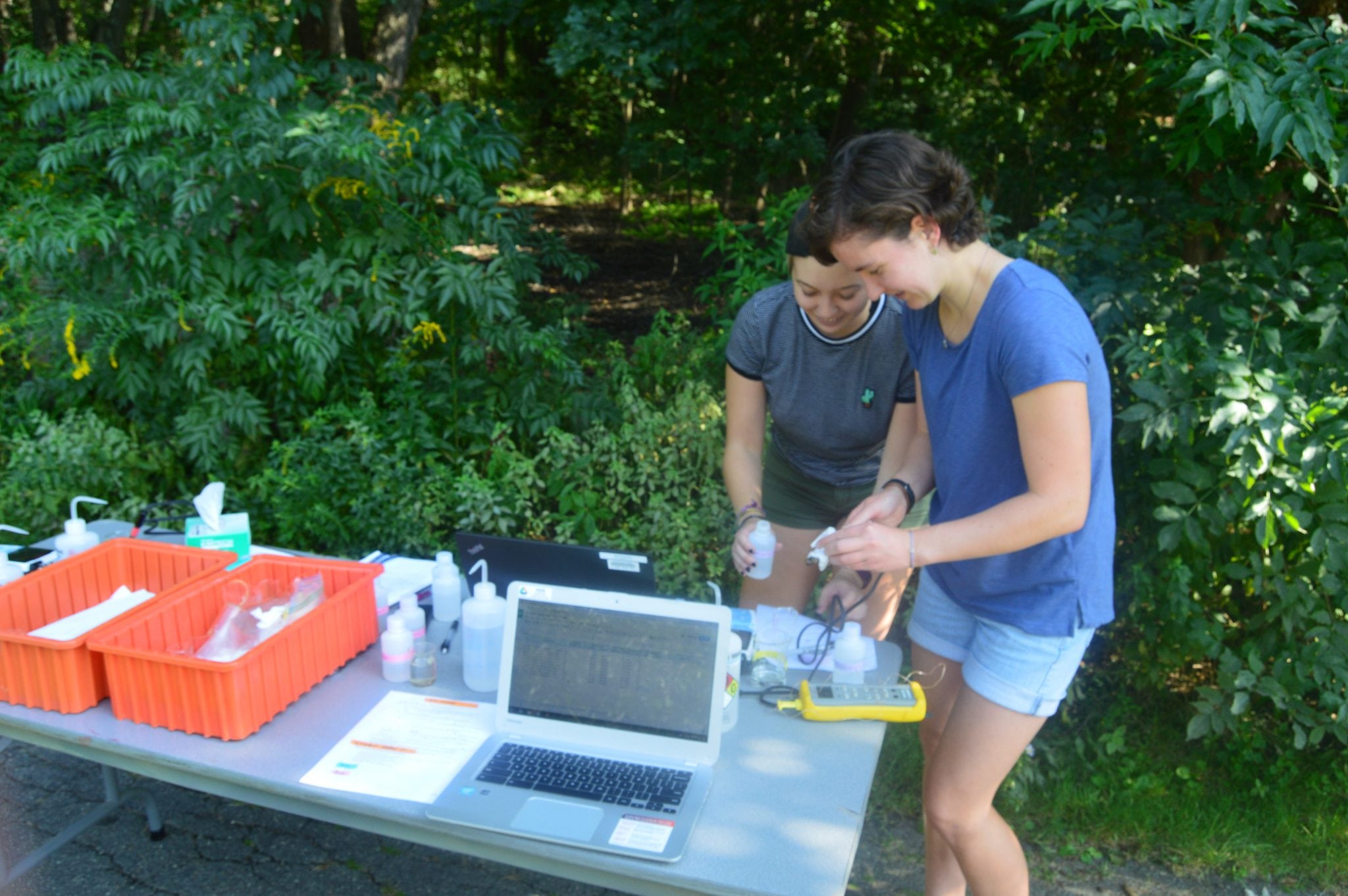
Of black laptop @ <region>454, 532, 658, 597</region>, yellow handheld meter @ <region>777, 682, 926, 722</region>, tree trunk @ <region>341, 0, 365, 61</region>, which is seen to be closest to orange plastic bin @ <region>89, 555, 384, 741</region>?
black laptop @ <region>454, 532, 658, 597</region>

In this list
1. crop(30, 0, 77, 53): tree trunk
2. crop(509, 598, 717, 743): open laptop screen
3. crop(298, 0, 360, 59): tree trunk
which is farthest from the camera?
crop(30, 0, 77, 53): tree trunk

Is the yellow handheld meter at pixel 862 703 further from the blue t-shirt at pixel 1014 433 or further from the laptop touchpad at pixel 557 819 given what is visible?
the laptop touchpad at pixel 557 819

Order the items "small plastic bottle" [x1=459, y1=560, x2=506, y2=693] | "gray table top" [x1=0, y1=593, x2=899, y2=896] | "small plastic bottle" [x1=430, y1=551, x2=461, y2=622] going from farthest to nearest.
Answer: "small plastic bottle" [x1=430, y1=551, x2=461, y2=622] → "small plastic bottle" [x1=459, y1=560, x2=506, y2=693] → "gray table top" [x1=0, y1=593, x2=899, y2=896]

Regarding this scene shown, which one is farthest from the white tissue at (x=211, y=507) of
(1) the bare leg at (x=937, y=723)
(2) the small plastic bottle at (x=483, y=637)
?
(1) the bare leg at (x=937, y=723)

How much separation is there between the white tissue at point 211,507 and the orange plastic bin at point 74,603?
10 centimetres

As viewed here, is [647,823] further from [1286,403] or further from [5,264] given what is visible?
[5,264]

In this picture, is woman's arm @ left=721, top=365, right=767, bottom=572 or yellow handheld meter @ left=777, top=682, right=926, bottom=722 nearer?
yellow handheld meter @ left=777, top=682, right=926, bottom=722

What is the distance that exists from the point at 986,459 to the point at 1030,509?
183 millimetres

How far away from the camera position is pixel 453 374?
4.50 meters

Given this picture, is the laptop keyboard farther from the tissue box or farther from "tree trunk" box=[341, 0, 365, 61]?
"tree trunk" box=[341, 0, 365, 61]

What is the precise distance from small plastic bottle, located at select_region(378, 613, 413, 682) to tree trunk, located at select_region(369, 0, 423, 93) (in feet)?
12.9

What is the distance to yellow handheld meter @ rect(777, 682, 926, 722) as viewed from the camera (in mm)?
2068

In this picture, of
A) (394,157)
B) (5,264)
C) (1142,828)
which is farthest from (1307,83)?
(5,264)

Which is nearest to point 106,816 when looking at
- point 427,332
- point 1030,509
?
point 427,332
